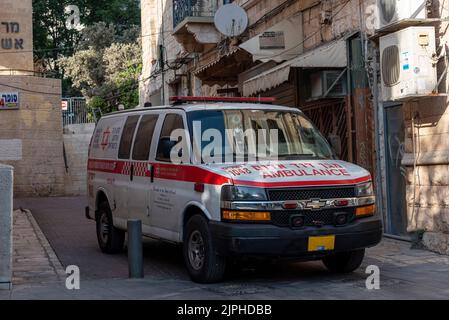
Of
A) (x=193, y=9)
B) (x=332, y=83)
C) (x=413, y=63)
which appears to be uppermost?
(x=193, y=9)

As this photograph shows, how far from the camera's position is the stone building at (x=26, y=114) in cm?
2566

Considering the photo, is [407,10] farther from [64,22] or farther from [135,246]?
[64,22]

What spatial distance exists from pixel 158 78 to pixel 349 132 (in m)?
17.3

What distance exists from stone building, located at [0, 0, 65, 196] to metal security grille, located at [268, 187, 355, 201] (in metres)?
19.6

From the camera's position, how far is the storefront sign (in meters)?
25.5

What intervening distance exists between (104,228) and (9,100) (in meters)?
16.2

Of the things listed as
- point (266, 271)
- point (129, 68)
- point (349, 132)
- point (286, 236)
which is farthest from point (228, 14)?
point (129, 68)

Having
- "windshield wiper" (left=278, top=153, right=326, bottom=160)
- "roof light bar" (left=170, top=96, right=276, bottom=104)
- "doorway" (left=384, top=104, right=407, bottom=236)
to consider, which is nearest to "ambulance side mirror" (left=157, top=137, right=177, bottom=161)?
"roof light bar" (left=170, top=96, right=276, bottom=104)

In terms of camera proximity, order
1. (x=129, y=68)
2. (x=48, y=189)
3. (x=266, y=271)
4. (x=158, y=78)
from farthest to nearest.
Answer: (x=129, y=68) → (x=158, y=78) → (x=48, y=189) → (x=266, y=271)

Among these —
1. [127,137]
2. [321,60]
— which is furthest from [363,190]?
Answer: [321,60]

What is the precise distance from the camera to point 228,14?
17.6m

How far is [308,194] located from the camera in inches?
302

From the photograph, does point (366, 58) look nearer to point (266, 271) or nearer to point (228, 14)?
point (266, 271)
